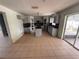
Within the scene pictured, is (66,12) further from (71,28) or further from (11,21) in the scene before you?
(11,21)

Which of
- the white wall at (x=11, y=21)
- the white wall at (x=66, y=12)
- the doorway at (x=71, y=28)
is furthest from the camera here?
the doorway at (x=71, y=28)

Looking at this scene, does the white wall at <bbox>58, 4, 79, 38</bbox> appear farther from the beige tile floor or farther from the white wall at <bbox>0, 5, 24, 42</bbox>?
the white wall at <bbox>0, 5, 24, 42</bbox>

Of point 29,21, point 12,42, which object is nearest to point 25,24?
point 29,21

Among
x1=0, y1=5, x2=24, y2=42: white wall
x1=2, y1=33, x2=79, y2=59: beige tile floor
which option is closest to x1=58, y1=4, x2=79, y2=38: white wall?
x1=2, y1=33, x2=79, y2=59: beige tile floor

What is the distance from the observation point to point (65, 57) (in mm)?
2529

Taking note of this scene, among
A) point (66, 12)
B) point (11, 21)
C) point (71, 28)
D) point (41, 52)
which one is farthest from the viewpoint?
point (71, 28)

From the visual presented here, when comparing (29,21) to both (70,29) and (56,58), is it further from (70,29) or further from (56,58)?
(56,58)

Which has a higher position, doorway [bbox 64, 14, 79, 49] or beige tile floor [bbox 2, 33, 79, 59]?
doorway [bbox 64, 14, 79, 49]

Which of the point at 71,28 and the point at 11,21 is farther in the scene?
the point at 71,28

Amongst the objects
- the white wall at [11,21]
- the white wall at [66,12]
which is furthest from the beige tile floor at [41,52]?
the white wall at [66,12]

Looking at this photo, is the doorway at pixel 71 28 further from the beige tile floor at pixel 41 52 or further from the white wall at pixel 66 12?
the beige tile floor at pixel 41 52

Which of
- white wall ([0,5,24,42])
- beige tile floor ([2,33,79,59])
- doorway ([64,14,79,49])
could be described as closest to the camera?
beige tile floor ([2,33,79,59])

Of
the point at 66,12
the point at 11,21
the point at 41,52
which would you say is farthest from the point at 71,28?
the point at 11,21

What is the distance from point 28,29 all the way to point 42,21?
13.3ft
